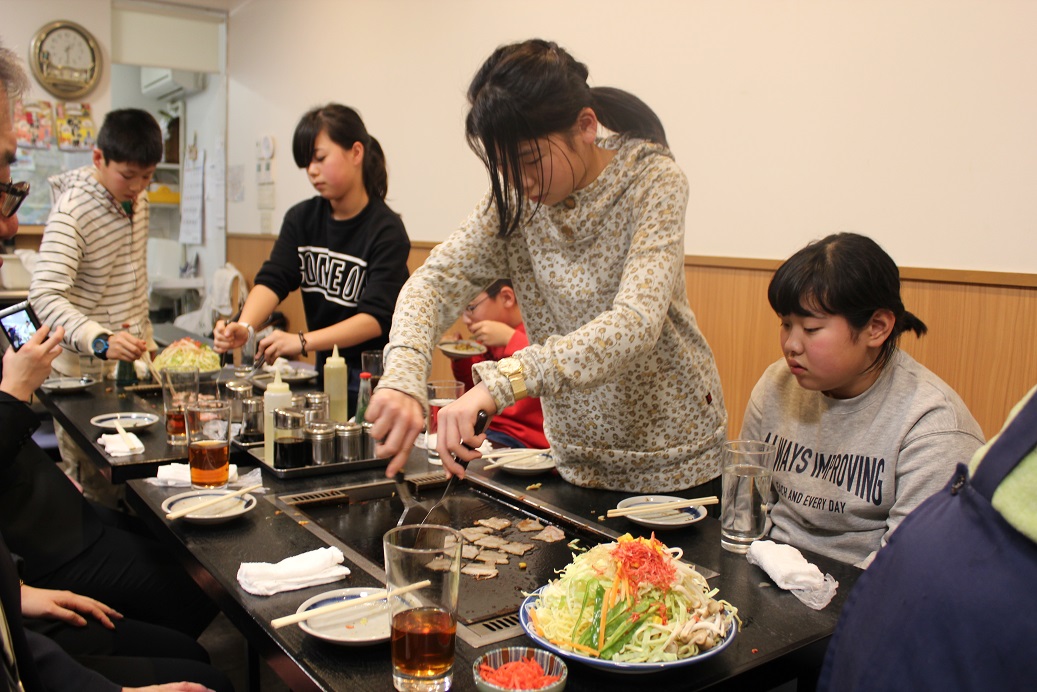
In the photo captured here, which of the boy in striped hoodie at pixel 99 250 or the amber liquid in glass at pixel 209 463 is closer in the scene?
the amber liquid in glass at pixel 209 463

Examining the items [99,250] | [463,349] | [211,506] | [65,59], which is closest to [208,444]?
[211,506]

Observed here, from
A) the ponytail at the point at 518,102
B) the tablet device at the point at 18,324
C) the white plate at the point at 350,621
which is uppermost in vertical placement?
the ponytail at the point at 518,102

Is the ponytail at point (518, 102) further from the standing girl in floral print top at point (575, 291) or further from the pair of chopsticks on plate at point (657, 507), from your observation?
the pair of chopsticks on plate at point (657, 507)

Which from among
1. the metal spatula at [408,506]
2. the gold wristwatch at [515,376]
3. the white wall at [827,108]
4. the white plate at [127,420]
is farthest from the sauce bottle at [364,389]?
the white wall at [827,108]

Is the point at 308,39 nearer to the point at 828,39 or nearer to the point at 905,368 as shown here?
the point at 828,39

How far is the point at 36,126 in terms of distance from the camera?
21.1 feet

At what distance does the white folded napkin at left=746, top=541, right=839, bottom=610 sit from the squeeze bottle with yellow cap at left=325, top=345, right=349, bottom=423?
51.2 inches

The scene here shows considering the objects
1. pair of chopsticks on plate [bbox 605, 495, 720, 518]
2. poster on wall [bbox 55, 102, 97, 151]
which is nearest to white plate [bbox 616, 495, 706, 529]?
pair of chopsticks on plate [bbox 605, 495, 720, 518]

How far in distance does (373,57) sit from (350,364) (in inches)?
131

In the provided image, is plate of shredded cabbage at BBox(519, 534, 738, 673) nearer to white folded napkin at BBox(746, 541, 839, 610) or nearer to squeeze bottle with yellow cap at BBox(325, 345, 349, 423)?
white folded napkin at BBox(746, 541, 839, 610)

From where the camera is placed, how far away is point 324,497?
5.72 ft

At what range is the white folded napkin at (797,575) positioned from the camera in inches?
50.4

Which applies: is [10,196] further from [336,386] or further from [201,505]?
[336,386]

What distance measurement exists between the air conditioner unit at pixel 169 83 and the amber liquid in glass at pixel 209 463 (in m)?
7.03
